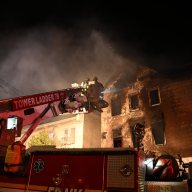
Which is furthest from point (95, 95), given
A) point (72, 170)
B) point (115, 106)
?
point (115, 106)

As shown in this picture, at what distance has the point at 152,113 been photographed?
20.2 metres

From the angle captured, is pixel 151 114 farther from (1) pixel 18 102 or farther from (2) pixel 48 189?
(2) pixel 48 189

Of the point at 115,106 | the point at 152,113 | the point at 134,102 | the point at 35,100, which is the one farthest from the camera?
the point at 115,106

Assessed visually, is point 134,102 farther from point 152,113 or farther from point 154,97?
point 152,113

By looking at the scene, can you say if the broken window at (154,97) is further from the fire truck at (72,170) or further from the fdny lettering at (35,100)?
the fire truck at (72,170)

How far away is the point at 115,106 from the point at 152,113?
13.1 ft

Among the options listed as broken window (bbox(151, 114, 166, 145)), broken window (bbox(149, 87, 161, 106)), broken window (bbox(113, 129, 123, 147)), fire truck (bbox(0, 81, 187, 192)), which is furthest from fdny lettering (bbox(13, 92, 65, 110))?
broken window (bbox(113, 129, 123, 147))

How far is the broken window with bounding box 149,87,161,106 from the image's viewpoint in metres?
20.4

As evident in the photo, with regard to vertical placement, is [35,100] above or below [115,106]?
below

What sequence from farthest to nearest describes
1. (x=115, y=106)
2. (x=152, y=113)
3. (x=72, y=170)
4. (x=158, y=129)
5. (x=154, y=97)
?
(x=115, y=106) < (x=154, y=97) < (x=152, y=113) < (x=158, y=129) < (x=72, y=170)

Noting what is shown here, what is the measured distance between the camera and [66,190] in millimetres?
5344

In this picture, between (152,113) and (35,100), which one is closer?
(35,100)

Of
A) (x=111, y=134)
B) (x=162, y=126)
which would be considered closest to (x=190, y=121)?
(x=162, y=126)

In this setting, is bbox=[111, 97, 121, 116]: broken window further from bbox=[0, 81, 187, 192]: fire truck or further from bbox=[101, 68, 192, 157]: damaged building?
bbox=[0, 81, 187, 192]: fire truck
